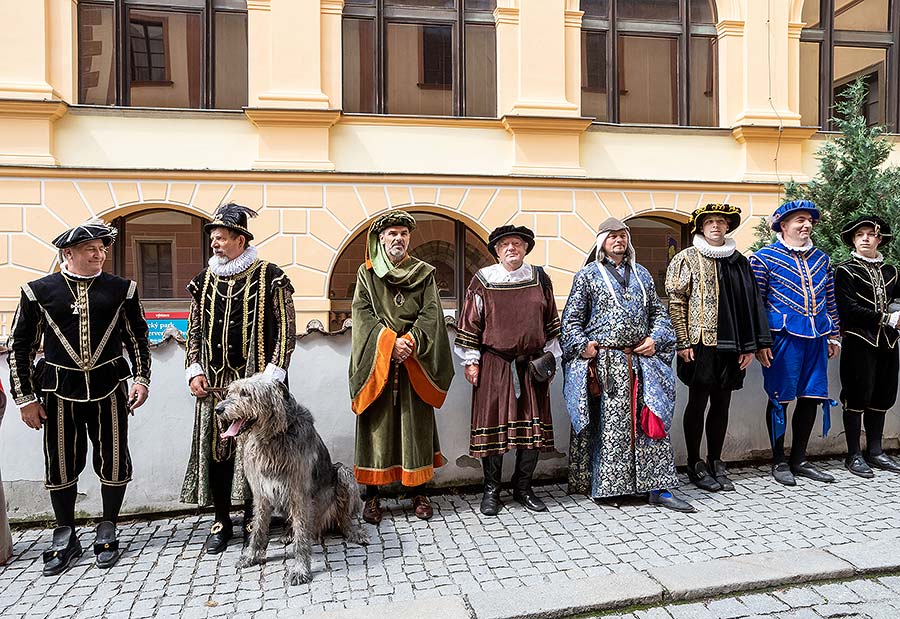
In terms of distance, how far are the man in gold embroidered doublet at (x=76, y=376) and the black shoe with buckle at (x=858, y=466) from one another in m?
5.30

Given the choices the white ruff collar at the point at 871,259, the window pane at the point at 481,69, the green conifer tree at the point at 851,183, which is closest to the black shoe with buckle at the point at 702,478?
the white ruff collar at the point at 871,259

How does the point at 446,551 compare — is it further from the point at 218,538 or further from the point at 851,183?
the point at 851,183

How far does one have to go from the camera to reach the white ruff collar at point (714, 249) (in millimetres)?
4848

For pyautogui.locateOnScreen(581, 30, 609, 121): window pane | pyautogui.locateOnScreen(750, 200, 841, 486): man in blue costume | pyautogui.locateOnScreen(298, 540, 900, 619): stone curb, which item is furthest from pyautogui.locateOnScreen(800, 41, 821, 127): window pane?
pyautogui.locateOnScreen(298, 540, 900, 619): stone curb

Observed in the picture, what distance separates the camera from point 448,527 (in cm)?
430

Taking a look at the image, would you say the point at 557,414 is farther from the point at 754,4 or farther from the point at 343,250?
the point at 754,4

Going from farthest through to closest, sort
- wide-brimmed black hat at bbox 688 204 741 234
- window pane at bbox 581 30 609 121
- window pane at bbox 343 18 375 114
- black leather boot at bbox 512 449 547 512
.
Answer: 1. window pane at bbox 581 30 609 121
2. window pane at bbox 343 18 375 114
3. wide-brimmed black hat at bbox 688 204 741 234
4. black leather boot at bbox 512 449 547 512

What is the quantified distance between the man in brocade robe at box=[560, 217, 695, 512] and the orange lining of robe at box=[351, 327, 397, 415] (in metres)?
1.26

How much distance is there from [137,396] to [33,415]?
53 cm

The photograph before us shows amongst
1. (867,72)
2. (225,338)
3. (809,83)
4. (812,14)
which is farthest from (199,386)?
(867,72)

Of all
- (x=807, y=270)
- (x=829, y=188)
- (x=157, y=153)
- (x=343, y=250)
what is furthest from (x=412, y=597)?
(x=157, y=153)

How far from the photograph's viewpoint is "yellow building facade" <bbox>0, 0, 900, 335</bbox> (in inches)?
367

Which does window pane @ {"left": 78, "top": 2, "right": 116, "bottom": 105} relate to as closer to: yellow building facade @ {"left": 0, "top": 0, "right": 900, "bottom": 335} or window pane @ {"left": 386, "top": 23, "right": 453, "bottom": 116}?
yellow building facade @ {"left": 0, "top": 0, "right": 900, "bottom": 335}

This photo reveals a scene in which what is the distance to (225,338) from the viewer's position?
12.9 ft
